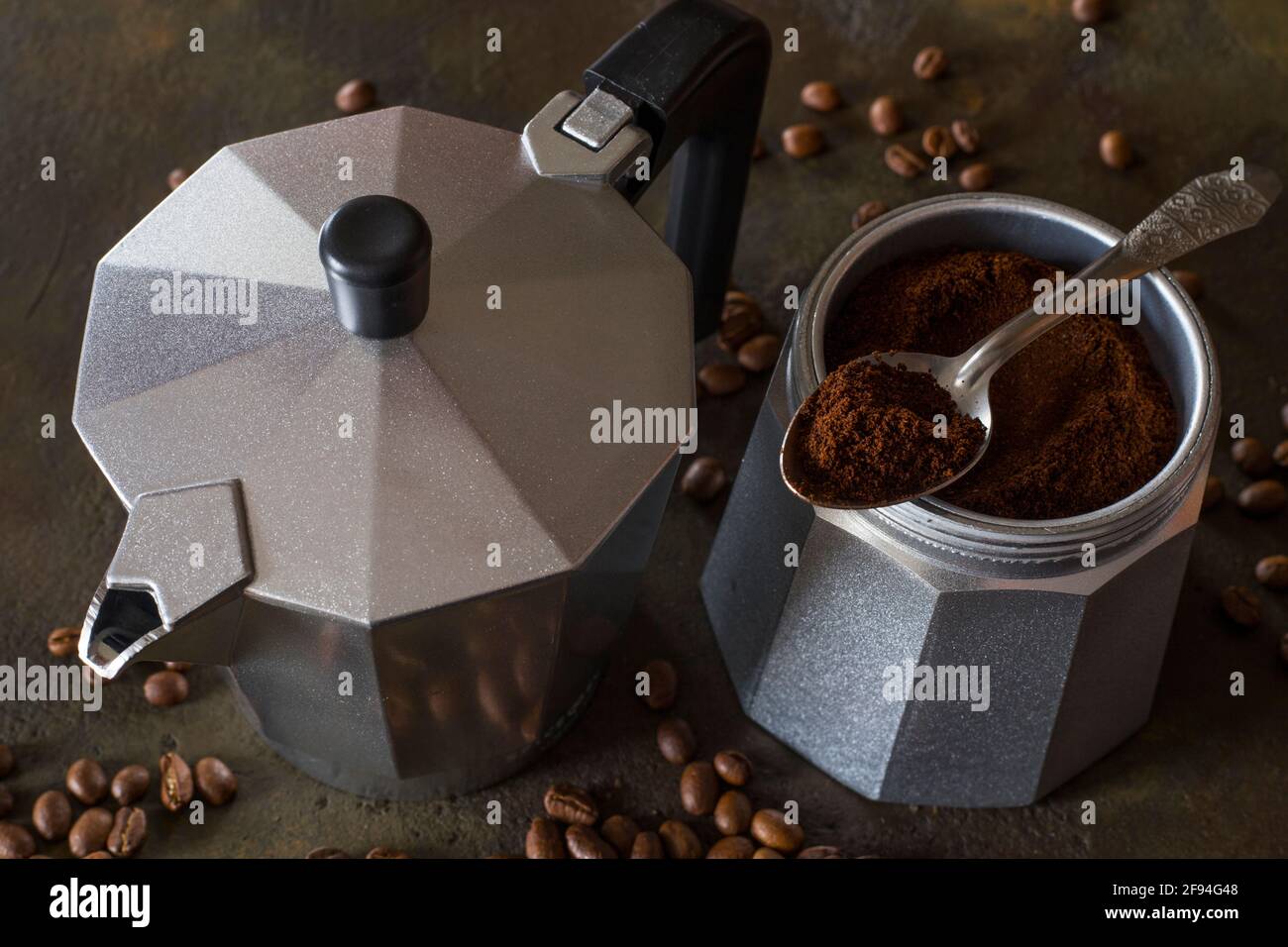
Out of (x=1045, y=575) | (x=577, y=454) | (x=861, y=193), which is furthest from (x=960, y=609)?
(x=861, y=193)

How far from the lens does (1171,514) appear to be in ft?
3.11

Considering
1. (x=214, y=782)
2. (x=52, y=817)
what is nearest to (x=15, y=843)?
(x=52, y=817)

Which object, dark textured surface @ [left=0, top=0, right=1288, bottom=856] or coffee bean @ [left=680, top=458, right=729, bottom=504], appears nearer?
dark textured surface @ [left=0, top=0, right=1288, bottom=856]

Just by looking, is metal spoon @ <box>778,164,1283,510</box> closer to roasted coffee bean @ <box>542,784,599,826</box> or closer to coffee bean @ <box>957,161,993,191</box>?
roasted coffee bean @ <box>542,784,599,826</box>

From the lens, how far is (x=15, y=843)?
3.44 feet

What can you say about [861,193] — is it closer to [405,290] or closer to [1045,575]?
[1045,575]

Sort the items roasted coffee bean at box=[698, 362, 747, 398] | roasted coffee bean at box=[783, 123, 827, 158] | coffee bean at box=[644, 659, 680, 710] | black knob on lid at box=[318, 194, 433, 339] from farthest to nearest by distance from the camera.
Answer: roasted coffee bean at box=[783, 123, 827, 158], roasted coffee bean at box=[698, 362, 747, 398], coffee bean at box=[644, 659, 680, 710], black knob on lid at box=[318, 194, 433, 339]

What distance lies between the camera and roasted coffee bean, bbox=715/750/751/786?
1.12 metres

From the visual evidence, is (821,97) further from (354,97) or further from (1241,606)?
(1241,606)

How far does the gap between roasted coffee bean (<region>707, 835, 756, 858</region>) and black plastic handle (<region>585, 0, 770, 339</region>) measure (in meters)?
0.48

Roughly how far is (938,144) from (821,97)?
12cm

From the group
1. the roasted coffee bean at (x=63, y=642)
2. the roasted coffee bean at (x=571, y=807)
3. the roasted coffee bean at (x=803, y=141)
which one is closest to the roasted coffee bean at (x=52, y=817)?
the roasted coffee bean at (x=63, y=642)

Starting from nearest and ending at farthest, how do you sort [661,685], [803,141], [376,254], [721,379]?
[376,254] < [661,685] < [721,379] < [803,141]

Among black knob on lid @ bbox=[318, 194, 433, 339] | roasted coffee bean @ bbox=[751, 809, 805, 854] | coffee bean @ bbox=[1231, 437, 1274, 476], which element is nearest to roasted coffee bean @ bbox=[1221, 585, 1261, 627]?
coffee bean @ bbox=[1231, 437, 1274, 476]
